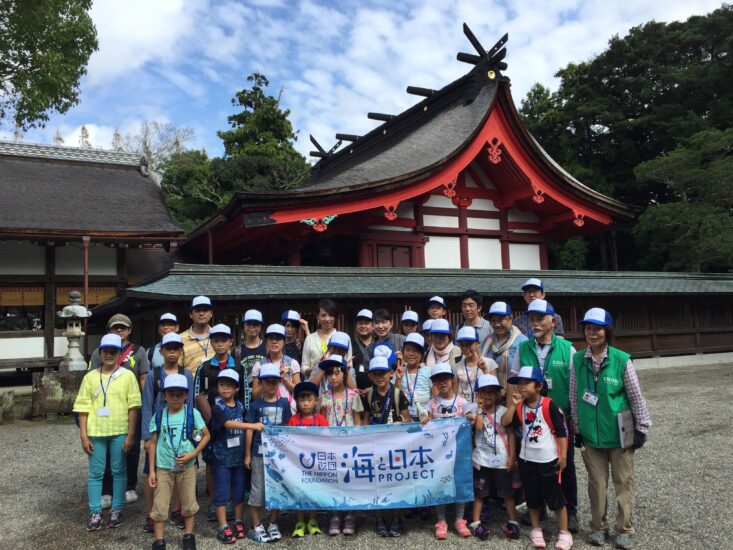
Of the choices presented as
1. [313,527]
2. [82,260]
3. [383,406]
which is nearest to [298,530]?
[313,527]

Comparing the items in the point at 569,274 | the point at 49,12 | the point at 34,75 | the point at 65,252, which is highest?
the point at 49,12

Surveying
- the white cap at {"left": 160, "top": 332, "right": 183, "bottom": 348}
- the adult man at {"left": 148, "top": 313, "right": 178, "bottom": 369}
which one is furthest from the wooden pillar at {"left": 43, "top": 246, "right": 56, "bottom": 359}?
the white cap at {"left": 160, "top": 332, "right": 183, "bottom": 348}

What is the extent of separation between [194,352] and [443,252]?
32.5ft

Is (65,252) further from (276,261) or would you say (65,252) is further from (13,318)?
(276,261)

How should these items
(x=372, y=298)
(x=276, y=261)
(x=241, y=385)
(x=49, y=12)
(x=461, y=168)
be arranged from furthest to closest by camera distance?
(x=276, y=261)
(x=461, y=168)
(x=49, y=12)
(x=372, y=298)
(x=241, y=385)

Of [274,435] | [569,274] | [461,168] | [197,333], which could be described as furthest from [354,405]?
[569,274]

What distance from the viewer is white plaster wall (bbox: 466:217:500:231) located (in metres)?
14.6

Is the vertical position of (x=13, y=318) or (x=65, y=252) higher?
(x=65, y=252)

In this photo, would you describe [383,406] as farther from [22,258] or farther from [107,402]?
[22,258]

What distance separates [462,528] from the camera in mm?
4172

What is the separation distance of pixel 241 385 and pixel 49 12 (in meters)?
11.5

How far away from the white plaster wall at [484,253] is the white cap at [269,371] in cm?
1061

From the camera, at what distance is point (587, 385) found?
13.4ft

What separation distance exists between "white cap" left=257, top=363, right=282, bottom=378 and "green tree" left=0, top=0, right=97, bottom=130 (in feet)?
37.0
